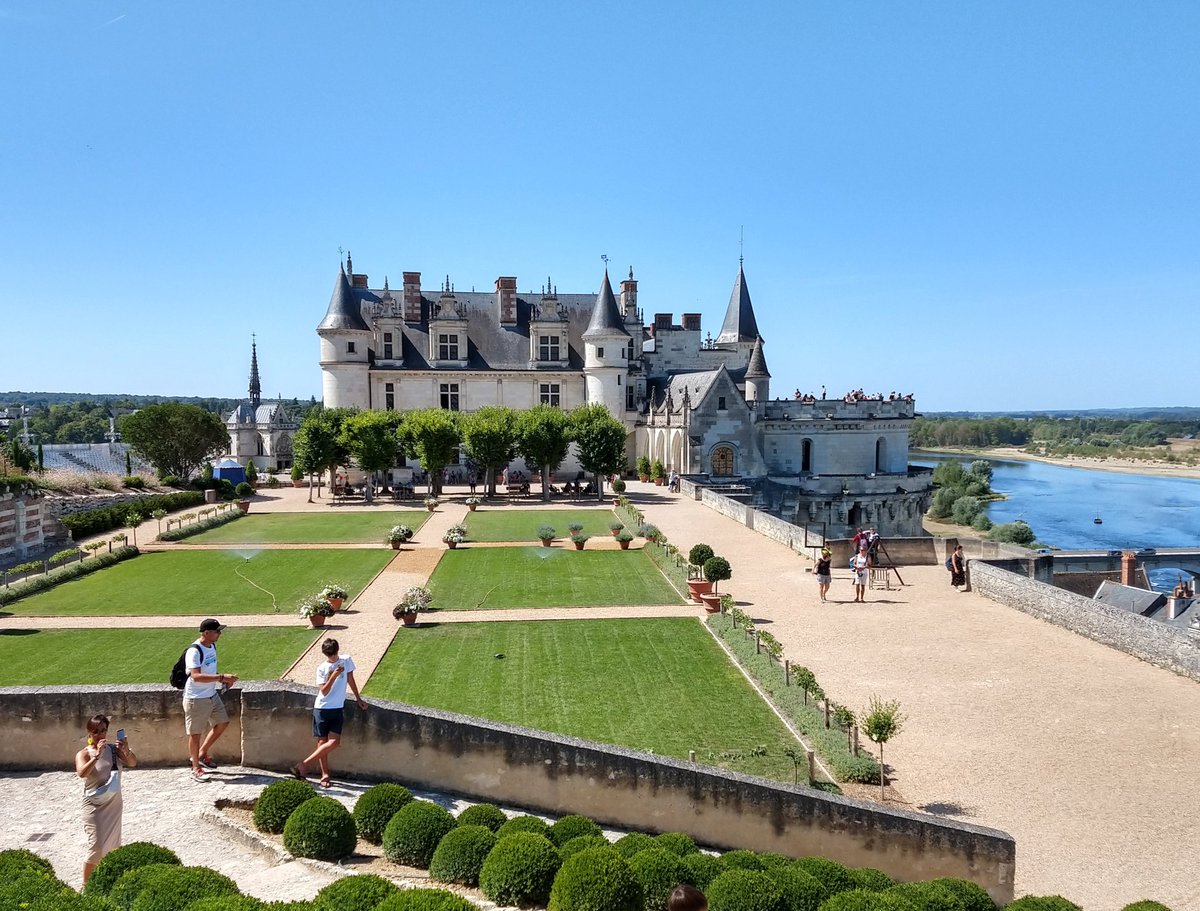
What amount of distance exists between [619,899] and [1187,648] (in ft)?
46.9

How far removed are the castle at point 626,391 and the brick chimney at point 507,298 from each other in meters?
0.07

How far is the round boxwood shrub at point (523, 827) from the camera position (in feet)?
25.4

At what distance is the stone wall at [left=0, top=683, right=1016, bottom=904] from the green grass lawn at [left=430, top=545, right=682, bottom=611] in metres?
11.2

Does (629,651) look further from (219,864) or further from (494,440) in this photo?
(494,440)

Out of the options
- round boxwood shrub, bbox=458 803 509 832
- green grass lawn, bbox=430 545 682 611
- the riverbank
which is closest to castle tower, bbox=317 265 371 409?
green grass lawn, bbox=430 545 682 611

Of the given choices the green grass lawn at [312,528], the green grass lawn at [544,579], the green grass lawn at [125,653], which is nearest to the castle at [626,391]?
the green grass lawn at [312,528]

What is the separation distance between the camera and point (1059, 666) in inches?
642

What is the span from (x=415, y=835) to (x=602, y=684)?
7.38 meters

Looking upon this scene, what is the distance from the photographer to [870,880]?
7.82 metres

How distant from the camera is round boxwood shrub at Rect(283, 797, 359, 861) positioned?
776 centimetres

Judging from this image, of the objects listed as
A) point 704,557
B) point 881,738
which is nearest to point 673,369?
point 704,557

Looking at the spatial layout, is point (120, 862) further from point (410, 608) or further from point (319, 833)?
point (410, 608)

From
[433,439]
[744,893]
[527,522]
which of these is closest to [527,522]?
[527,522]

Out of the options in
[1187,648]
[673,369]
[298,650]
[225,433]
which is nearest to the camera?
[1187,648]
